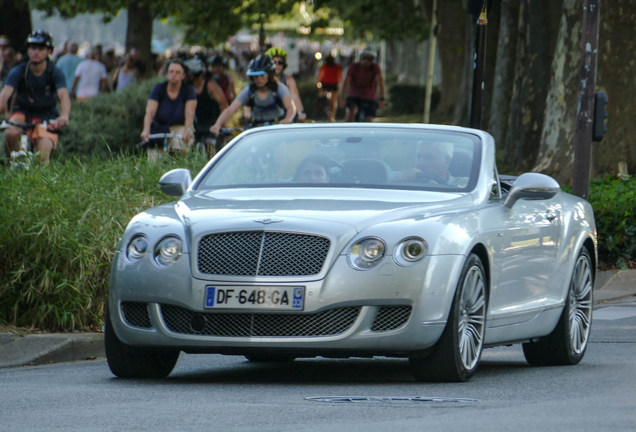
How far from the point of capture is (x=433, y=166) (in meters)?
8.03

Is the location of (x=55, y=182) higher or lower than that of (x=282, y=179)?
lower

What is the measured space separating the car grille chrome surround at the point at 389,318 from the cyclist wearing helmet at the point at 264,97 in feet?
27.9

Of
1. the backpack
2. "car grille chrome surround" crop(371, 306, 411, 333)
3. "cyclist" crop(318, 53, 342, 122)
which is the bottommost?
"cyclist" crop(318, 53, 342, 122)

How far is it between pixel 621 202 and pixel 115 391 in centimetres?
863

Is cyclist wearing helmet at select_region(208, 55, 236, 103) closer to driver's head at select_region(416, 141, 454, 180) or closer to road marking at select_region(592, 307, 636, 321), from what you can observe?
road marking at select_region(592, 307, 636, 321)

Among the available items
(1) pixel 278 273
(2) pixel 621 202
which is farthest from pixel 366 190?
(2) pixel 621 202

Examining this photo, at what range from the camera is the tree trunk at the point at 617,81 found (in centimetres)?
1764

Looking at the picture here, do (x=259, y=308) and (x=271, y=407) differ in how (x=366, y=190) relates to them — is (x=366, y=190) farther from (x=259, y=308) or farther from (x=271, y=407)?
(x=271, y=407)

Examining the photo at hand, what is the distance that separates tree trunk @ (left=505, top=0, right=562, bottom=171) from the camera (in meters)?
21.0

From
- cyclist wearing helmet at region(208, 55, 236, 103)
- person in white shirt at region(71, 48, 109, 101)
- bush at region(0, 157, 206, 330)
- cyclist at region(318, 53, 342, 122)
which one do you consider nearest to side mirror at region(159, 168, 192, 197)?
bush at region(0, 157, 206, 330)

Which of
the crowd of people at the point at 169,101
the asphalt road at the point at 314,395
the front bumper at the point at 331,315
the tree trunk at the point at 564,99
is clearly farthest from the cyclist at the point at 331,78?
the front bumper at the point at 331,315

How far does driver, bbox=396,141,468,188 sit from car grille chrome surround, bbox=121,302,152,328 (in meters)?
1.69

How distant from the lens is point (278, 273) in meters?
6.87

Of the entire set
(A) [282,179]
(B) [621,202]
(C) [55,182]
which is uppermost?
(A) [282,179]
